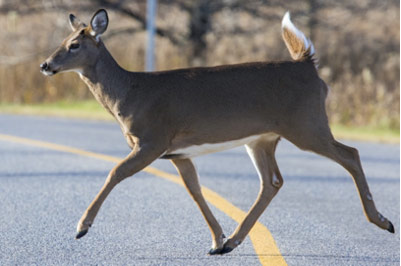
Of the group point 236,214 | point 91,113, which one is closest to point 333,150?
point 236,214

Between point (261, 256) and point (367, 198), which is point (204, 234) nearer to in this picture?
point (261, 256)

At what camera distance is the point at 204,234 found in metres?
6.53

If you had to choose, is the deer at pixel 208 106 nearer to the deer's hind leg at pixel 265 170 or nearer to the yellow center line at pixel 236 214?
Answer: the deer's hind leg at pixel 265 170

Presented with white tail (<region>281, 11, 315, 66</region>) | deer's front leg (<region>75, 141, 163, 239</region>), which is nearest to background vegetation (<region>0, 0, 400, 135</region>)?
white tail (<region>281, 11, 315, 66</region>)

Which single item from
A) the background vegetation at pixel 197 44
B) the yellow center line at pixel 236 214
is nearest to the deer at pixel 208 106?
the yellow center line at pixel 236 214

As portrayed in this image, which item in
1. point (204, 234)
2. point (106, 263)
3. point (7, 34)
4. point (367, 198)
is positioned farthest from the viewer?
point (7, 34)

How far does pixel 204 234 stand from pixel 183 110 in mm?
1193

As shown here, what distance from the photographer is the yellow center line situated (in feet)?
19.0

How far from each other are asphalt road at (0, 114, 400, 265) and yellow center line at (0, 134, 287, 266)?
0.22 feet

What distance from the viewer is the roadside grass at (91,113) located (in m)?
15.2

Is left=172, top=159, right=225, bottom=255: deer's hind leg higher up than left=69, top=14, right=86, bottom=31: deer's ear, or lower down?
lower down

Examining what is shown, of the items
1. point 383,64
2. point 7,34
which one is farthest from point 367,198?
point 7,34

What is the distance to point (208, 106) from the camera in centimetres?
578

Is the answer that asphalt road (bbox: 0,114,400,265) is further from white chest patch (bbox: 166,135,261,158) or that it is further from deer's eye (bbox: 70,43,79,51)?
deer's eye (bbox: 70,43,79,51)
